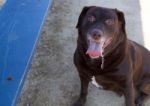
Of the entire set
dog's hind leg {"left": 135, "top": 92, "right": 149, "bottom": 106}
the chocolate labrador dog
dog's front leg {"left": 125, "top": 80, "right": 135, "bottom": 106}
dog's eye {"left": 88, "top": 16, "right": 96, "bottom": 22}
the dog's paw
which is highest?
dog's eye {"left": 88, "top": 16, "right": 96, "bottom": 22}

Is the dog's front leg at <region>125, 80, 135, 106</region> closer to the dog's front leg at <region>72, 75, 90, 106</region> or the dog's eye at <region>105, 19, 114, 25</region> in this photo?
the dog's front leg at <region>72, 75, 90, 106</region>

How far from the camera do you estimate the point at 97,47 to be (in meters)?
3.00

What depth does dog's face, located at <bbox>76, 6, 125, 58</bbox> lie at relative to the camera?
9.61 feet

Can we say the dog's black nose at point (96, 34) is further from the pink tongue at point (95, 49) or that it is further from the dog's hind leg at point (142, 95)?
the dog's hind leg at point (142, 95)

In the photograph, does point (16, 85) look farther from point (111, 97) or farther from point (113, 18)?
point (113, 18)

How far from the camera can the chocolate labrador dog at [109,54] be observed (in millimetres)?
2971

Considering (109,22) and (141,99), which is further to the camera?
(141,99)

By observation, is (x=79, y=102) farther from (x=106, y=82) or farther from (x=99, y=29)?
(x=99, y=29)

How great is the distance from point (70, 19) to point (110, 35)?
1.99 metres

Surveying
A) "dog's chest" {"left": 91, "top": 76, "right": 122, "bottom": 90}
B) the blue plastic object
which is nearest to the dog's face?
"dog's chest" {"left": 91, "top": 76, "right": 122, "bottom": 90}

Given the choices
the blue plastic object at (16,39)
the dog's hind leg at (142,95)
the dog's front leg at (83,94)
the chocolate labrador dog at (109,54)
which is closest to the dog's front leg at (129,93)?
the chocolate labrador dog at (109,54)

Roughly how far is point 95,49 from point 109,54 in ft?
0.61

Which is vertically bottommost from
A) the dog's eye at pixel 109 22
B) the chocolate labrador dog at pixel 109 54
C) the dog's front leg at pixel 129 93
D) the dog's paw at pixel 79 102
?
the dog's paw at pixel 79 102

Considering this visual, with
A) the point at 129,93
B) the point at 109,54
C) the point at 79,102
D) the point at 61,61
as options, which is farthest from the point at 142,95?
the point at 61,61
